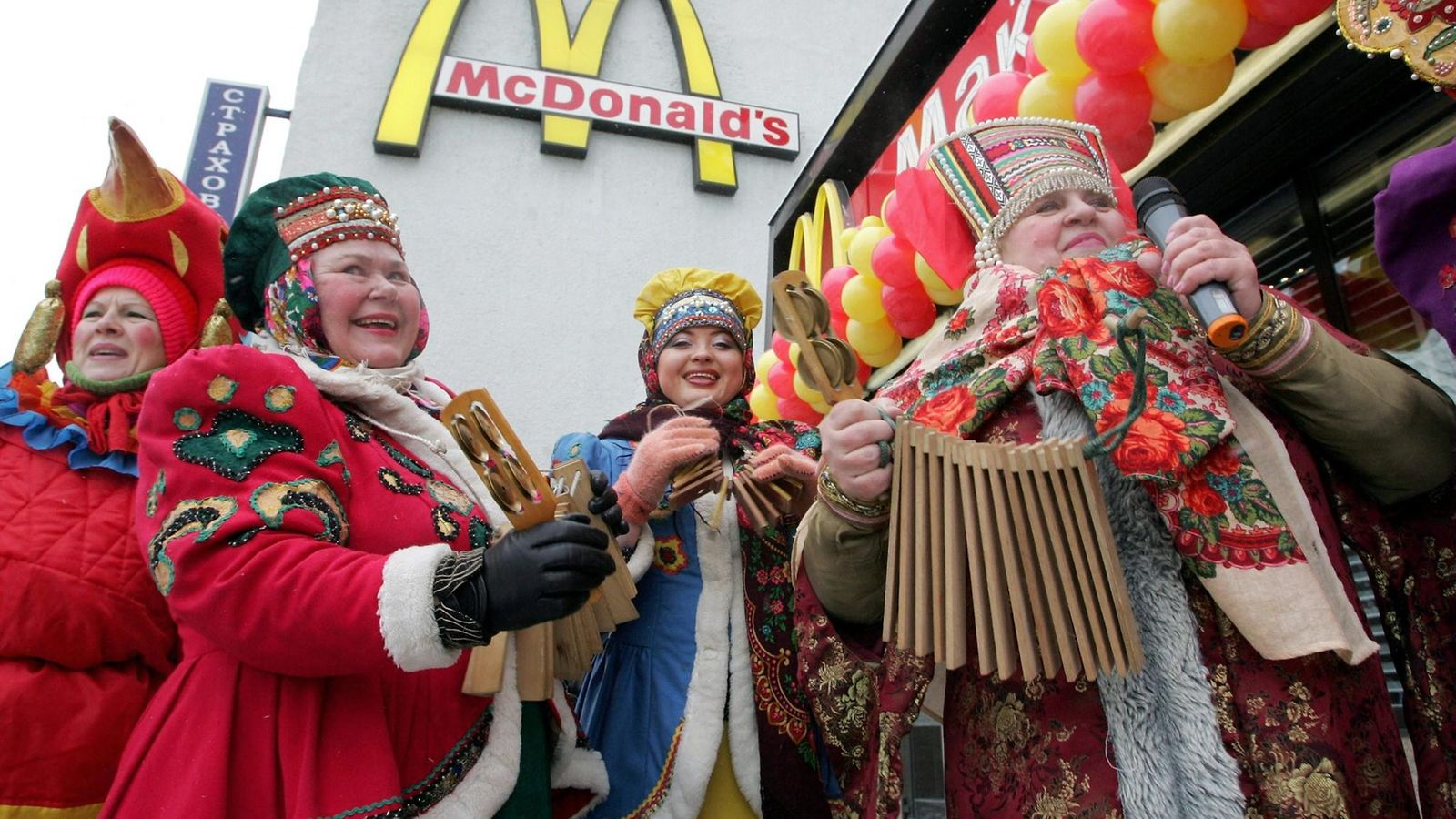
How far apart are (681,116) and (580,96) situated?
89cm

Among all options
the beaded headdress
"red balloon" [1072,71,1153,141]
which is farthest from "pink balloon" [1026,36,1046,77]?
the beaded headdress

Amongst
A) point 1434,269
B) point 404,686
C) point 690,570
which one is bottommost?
point 404,686

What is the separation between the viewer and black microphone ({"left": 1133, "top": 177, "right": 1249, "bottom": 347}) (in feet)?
3.75

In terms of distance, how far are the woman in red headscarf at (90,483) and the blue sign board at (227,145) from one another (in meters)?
6.26

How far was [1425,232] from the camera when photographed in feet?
3.98

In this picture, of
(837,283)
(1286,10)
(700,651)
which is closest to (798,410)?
(837,283)

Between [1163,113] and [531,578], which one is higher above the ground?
[1163,113]

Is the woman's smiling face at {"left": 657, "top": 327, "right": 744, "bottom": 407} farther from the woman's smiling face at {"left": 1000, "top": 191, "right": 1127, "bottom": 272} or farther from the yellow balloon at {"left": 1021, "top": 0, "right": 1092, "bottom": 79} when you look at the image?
the yellow balloon at {"left": 1021, "top": 0, "right": 1092, "bottom": 79}

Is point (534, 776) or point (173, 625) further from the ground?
point (173, 625)

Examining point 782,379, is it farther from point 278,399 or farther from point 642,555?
point 278,399

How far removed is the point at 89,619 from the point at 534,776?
30.7 inches

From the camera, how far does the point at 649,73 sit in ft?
27.8

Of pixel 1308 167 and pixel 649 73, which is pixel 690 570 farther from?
pixel 649 73

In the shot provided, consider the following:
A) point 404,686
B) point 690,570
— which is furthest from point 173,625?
point 690,570
